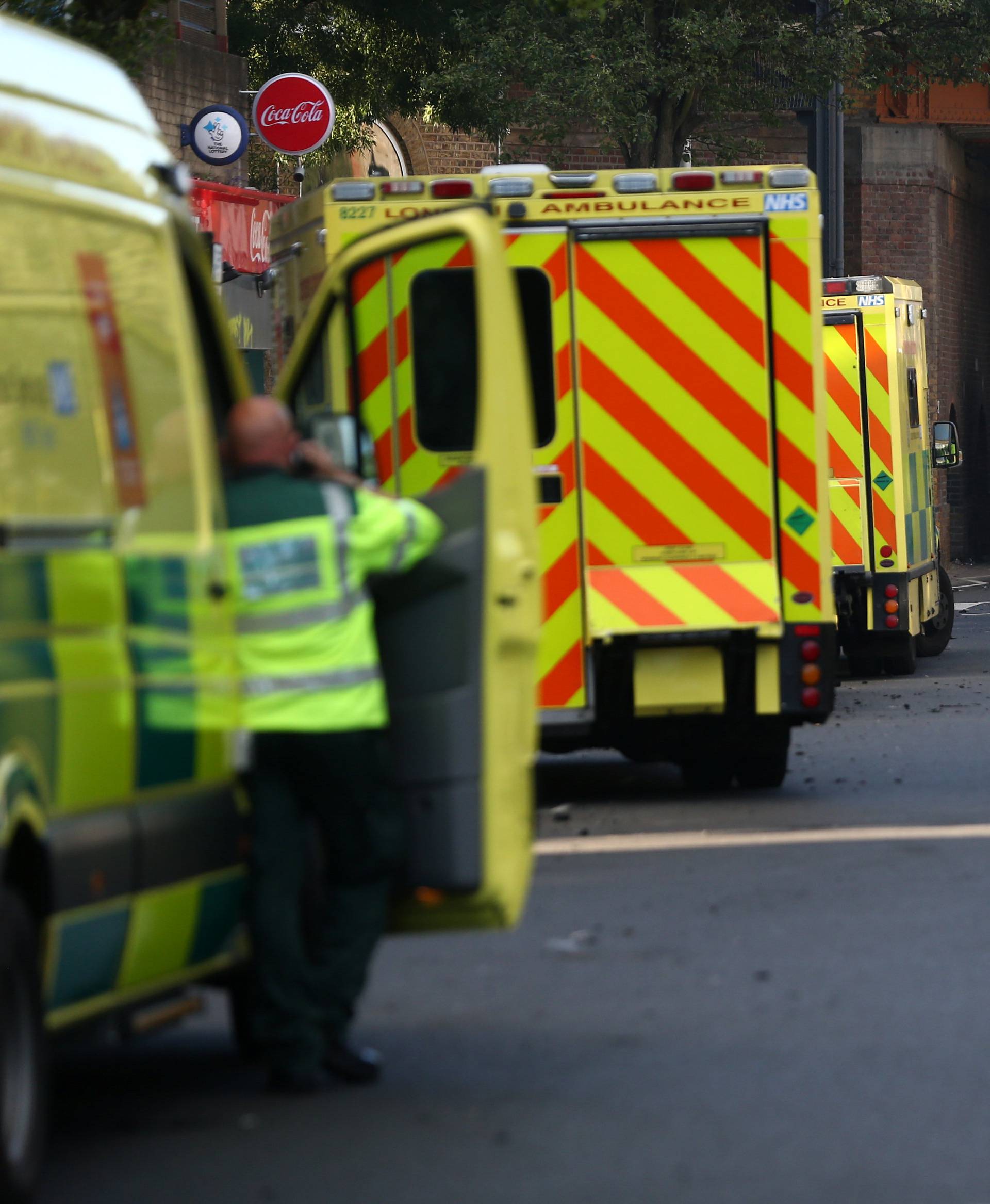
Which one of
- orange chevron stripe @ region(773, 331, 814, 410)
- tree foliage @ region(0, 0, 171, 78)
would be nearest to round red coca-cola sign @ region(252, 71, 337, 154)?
tree foliage @ region(0, 0, 171, 78)

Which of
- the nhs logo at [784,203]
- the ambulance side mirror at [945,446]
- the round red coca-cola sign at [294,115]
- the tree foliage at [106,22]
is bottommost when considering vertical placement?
the ambulance side mirror at [945,446]

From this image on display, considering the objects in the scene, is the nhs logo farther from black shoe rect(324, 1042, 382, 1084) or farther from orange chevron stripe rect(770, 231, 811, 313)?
black shoe rect(324, 1042, 382, 1084)

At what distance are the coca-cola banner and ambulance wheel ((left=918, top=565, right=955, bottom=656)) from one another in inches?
277

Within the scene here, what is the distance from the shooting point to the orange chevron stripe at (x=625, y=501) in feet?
36.6

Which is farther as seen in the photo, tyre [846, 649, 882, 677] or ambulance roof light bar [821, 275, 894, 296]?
tyre [846, 649, 882, 677]

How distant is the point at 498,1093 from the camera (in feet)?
19.6

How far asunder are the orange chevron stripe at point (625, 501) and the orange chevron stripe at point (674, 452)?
188 millimetres

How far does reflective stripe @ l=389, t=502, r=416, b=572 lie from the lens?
5.78m

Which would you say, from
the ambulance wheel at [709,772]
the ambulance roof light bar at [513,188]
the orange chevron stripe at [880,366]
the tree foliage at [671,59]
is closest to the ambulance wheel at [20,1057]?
the ambulance roof light bar at [513,188]

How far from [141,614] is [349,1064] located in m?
1.50

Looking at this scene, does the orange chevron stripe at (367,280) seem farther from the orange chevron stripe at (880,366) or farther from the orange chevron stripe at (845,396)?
the orange chevron stripe at (880,366)

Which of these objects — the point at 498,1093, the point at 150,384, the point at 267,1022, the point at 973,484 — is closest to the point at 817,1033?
the point at 498,1093

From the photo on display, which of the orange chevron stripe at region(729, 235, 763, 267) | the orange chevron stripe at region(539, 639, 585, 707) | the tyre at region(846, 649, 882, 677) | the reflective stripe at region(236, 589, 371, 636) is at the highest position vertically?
the orange chevron stripe at region(729, 235, 763, 267)

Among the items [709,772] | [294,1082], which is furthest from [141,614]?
[709,772]
